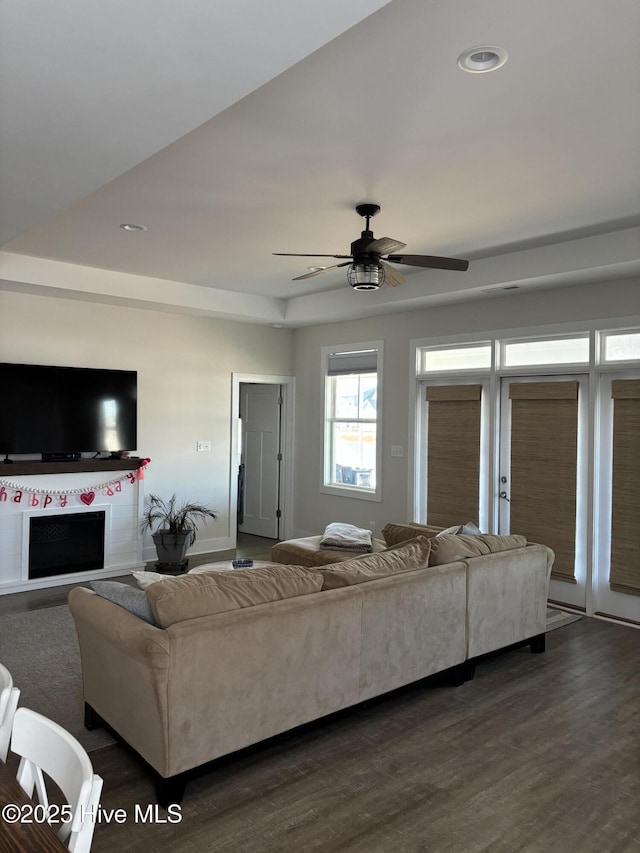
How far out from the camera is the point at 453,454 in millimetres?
6105

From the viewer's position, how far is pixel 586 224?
4.45 m

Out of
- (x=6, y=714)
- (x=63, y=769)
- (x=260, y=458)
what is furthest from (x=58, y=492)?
(x=63, y=769)

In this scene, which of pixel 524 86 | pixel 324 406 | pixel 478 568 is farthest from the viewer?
pixel 324 406

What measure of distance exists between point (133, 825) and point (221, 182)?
10.5ft

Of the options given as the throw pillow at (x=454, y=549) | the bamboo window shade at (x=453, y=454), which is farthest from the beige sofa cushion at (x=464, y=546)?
the bamboo window shade at (x=453, y=454)

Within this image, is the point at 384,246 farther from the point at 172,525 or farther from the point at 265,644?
the point at 172,525

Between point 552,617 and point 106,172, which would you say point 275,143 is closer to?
point 106,172

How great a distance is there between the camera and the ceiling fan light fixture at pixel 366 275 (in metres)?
3.86

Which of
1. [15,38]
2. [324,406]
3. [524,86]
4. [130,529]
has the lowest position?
[130,529]

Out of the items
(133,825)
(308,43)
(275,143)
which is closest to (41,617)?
(133,825)

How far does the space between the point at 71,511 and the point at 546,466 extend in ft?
13.8

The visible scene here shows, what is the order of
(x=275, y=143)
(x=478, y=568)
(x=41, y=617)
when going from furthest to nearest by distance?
(x=41, y=617), (x=478, y=568), (x=275, y=143)

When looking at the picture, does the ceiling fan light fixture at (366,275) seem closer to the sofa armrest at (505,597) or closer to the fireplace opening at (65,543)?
the sofa armrest at (505,597)

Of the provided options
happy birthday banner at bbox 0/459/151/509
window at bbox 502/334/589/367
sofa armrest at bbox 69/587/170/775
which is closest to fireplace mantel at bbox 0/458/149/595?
happy birthday banner at bbox 0/459/151/509
